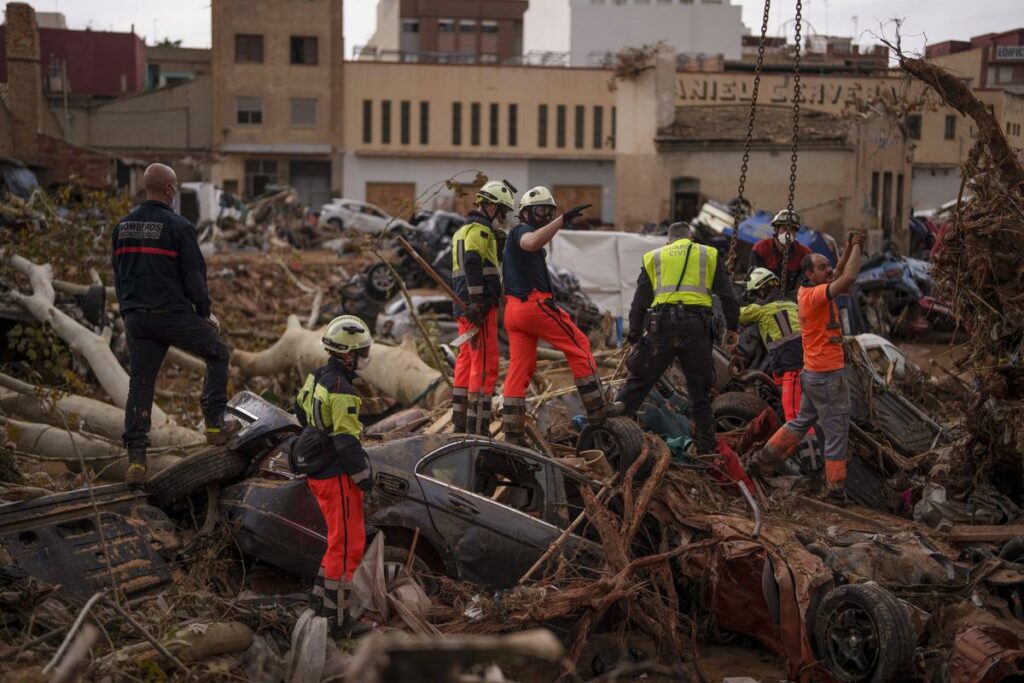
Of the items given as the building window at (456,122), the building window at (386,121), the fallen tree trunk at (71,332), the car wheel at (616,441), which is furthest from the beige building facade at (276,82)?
the car wheel at (616,441)

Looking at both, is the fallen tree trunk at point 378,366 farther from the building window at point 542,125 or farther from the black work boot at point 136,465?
the building window at point 542,125


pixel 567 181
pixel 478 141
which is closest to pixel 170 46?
pixel 478 141

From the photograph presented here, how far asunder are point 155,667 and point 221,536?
5.24 feet

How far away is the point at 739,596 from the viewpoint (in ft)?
24.9

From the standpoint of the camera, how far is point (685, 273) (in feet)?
32.3

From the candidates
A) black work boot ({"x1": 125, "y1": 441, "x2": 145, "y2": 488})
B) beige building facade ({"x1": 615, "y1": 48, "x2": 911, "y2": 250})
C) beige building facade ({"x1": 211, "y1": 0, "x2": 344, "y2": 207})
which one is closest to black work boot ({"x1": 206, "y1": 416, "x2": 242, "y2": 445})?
black work boot ({"x1": 125, "y1": 441, "x2": 145, "y2": 488})

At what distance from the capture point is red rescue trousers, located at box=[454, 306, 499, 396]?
962 cm

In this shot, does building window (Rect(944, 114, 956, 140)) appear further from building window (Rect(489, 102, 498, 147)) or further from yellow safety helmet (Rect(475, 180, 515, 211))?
yellow safety helmet (Rect(475, 180, 515, 211))

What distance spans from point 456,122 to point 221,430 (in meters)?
49.8

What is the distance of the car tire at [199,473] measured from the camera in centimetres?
764

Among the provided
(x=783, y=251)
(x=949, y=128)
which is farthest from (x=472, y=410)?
(x=949, y=128)

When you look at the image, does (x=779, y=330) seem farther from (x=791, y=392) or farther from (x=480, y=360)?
(x=480, y=360)

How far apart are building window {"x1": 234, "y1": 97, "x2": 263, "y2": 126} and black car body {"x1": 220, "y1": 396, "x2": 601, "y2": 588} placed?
165 feet

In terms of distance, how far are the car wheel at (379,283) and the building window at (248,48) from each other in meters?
35.0
